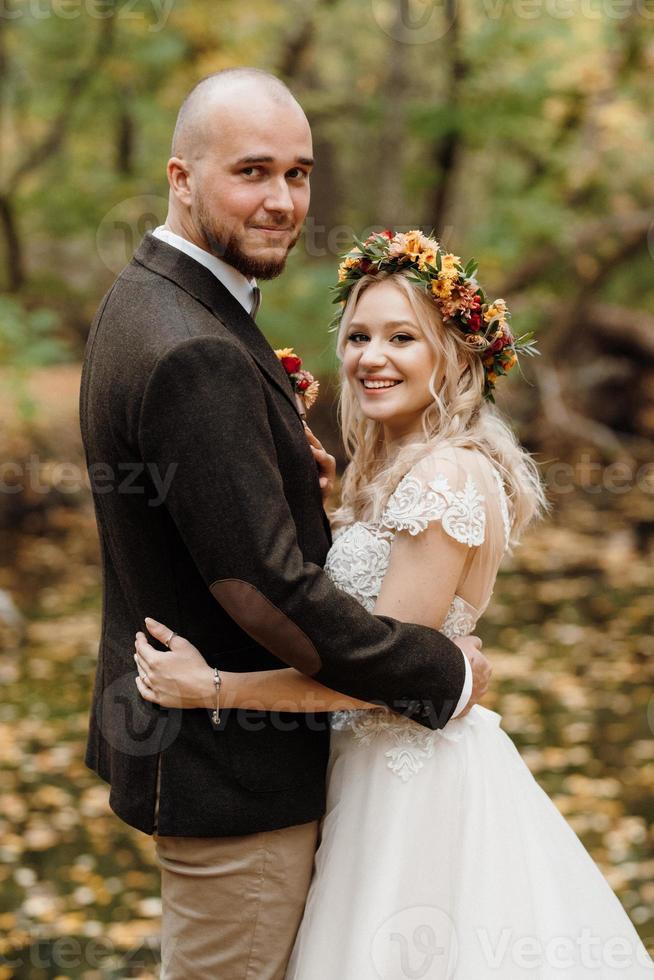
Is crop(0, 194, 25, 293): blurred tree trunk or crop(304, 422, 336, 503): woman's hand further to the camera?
crop(0, 194, 25, 293): blurred tree trunk

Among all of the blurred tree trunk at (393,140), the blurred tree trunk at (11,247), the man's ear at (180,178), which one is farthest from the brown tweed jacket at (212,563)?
the blurred tree trunk at (11,247)

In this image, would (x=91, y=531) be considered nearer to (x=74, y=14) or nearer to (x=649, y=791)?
(x=74, y=14)

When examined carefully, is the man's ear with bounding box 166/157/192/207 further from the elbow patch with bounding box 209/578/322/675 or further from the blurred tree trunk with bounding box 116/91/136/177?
the blurred tree trunk with bounding box 116/91/136/177

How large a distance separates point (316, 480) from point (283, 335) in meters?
8.00

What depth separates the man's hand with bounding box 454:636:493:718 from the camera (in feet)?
8.02

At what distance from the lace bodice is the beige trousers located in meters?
0.31

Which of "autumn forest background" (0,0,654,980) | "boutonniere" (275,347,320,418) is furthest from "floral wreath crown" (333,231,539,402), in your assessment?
"autumn forest background" (0,0,654,980)

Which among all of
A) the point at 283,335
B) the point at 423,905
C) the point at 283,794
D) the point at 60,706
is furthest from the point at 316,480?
the point at 283,335

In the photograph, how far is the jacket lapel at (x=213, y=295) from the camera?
7.29 feet

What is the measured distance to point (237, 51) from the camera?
12.0 meters

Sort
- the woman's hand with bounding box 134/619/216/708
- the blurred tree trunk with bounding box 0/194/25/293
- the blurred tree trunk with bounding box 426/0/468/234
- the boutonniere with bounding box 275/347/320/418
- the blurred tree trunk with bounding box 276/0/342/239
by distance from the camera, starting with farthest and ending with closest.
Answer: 1. the blurred tree trunk with bounding box 276/0/342/239
2. the blurred tree trunk with bounding box 0/194/25/293
3. the blurred tree trunk with bounding box 426/0/468/234
4. the boutonniere with bounding box 275/347/320/418
5. the woman's hand with bounding box 134/619/216/708

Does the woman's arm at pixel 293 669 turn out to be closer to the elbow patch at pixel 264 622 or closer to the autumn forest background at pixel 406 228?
the elbow patch at pixel 264 622

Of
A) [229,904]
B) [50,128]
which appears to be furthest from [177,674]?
[50,128]

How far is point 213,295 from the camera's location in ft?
7.36
